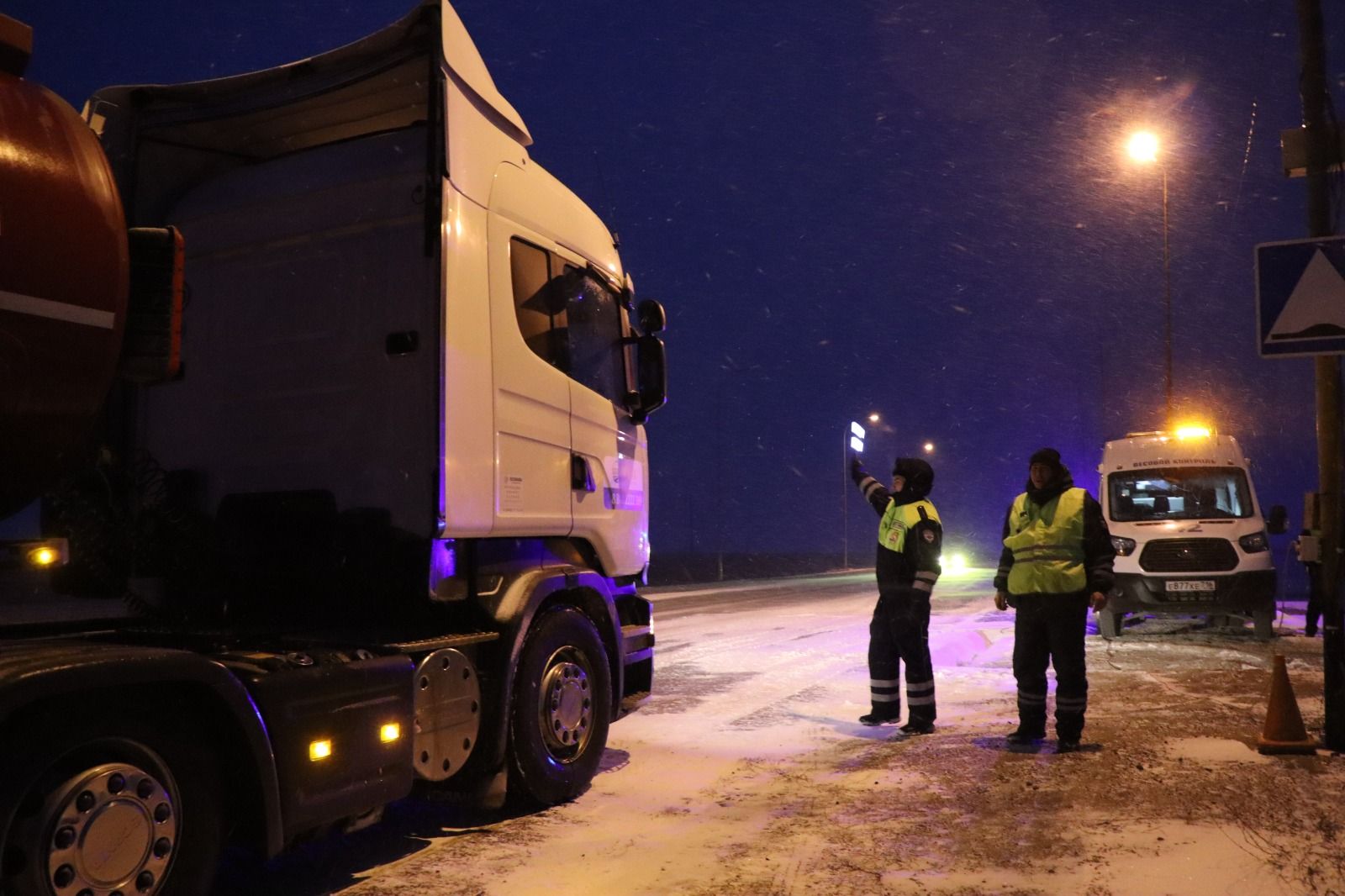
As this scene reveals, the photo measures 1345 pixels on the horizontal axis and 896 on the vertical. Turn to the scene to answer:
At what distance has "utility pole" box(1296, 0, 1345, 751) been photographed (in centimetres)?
677

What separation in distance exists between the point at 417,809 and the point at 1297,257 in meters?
6.27

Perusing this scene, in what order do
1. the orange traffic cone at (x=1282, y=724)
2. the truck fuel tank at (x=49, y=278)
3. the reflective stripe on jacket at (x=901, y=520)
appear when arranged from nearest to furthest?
the truck fuel tank at (x=49, y=278) → the orange traffic cone at (x=1282, y=724) → the reflective stripe on jacket at (x=901, y=520)

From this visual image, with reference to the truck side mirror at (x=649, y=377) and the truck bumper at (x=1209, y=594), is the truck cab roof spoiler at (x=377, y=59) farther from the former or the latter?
the truck bumper at (x=1209, y=594)

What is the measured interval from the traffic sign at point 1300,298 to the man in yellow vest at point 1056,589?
1.51m

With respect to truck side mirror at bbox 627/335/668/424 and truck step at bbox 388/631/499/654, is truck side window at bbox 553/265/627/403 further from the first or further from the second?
truck step at bbox 388/631/499/654

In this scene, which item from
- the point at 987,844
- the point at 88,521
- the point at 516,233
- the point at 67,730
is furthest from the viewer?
the point at 516,233

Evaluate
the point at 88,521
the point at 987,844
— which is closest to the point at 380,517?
the point at 88,521

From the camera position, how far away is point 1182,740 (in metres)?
7.18

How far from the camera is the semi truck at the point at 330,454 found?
385cm

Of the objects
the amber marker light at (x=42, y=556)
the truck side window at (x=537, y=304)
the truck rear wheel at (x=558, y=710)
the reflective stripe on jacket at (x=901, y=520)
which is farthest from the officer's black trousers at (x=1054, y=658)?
the amber marker light at (x=42, y=556)

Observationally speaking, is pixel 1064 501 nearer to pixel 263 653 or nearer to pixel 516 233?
pixel 516 233

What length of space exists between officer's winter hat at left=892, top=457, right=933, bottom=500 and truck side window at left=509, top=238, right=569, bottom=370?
2.95 m

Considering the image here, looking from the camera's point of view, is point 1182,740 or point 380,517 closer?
point 380,517

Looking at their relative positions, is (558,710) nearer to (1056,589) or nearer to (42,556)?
(42,556)
